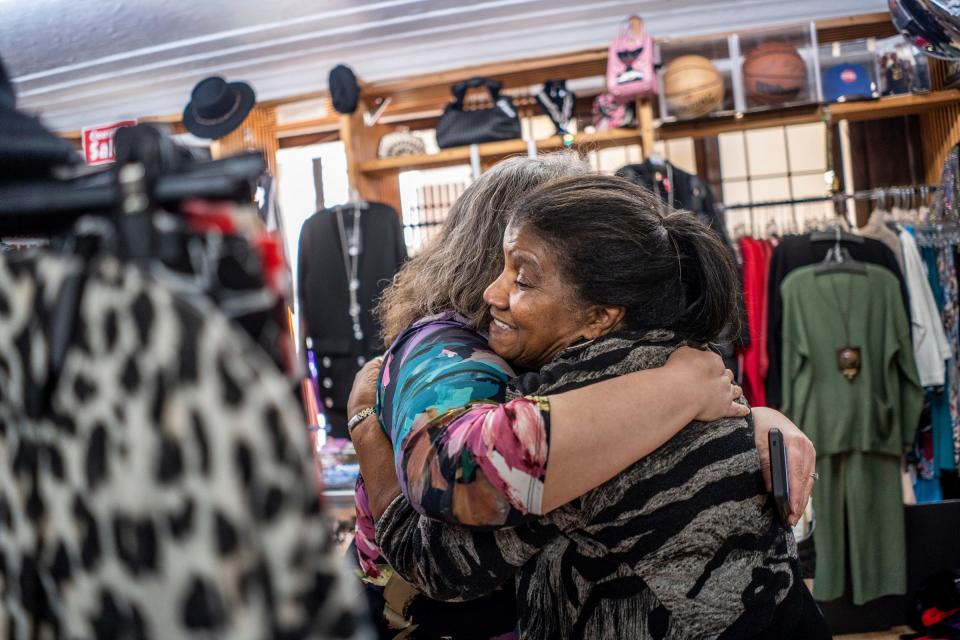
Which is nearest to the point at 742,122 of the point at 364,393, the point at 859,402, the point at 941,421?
the point at 859,402

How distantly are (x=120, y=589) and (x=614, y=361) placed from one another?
2.37ft

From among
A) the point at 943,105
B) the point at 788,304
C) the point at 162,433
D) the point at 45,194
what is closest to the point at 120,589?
the point at 162,433

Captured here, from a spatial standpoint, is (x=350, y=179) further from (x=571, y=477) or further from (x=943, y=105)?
(x=571, y=477)

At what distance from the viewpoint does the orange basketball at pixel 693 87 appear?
3854 mm

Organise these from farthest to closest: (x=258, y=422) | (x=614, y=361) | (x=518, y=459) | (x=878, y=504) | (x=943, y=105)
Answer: (x=943, y=105), (x=878, y=504), (x=614, y=361), (x=518, y=459), (x=258, y=422)

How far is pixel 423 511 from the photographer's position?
3.41 feet

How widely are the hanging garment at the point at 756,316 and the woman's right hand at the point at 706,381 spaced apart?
2.49m

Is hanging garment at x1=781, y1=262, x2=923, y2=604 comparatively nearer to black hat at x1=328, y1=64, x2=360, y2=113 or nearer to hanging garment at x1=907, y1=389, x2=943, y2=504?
hanging garment at x1=907, y1=389, x2=943, y2=504

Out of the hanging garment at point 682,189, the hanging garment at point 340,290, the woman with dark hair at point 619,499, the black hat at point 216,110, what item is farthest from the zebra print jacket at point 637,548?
the black hat at point 216,110

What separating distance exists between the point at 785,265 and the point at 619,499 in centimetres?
277

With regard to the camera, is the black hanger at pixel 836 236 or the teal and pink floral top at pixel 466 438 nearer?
the teal and pink floral top at pixel 466 438

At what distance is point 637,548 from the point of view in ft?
3.66

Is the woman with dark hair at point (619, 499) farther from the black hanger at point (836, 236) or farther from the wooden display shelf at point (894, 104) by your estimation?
the wooden display shelf at point (894, 104)

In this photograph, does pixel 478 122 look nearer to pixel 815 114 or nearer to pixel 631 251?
pixel 815 114
